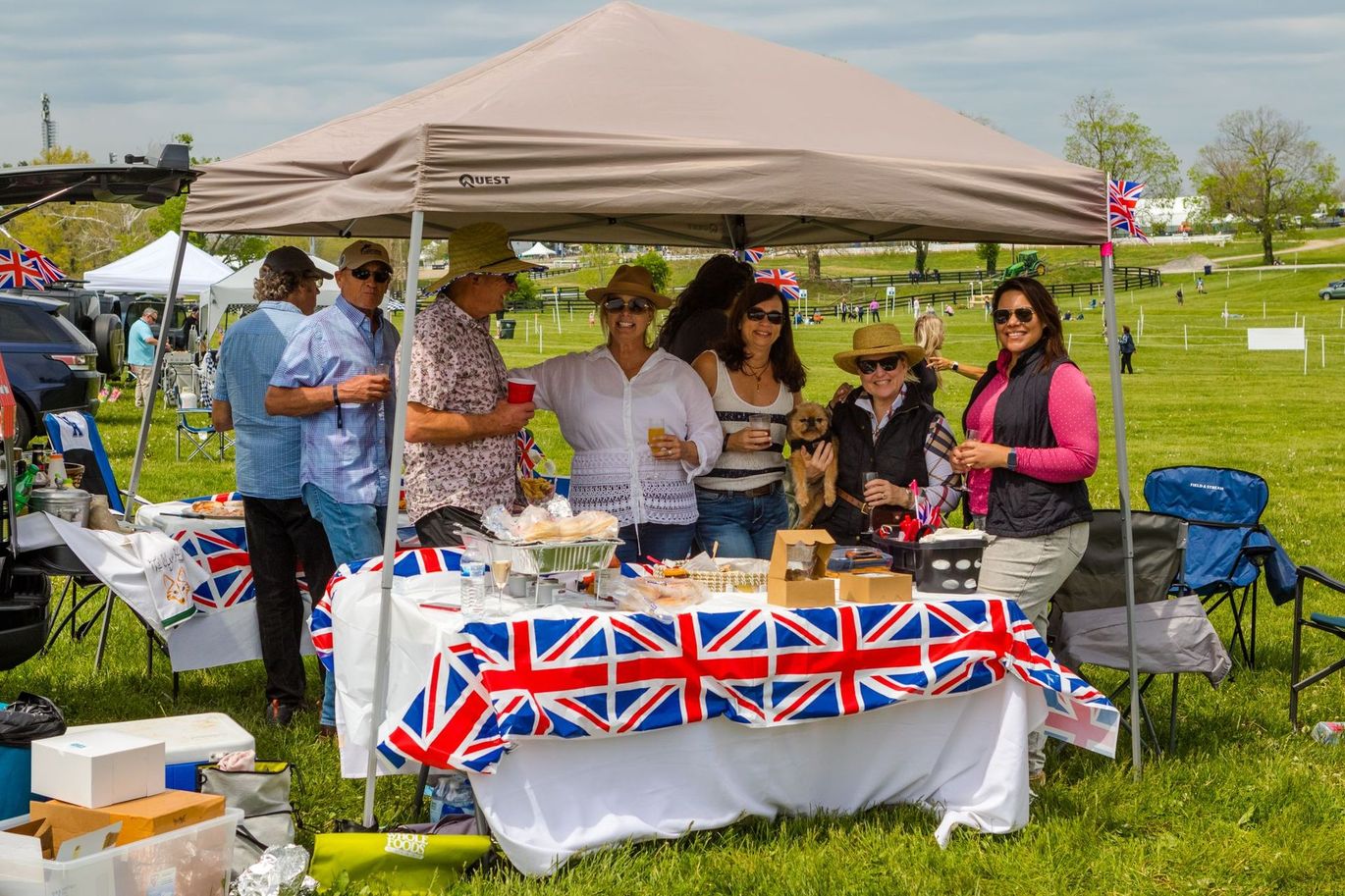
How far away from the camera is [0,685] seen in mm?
5840

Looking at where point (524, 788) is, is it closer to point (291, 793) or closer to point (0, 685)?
point (291, 793)

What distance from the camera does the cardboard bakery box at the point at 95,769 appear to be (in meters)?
3.43

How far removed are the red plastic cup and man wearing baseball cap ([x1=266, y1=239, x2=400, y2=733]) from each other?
0.60 m

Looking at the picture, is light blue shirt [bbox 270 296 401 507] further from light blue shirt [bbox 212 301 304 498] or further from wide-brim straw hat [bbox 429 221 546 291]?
wide-brim straw hat [bbox 429 221 546 291]

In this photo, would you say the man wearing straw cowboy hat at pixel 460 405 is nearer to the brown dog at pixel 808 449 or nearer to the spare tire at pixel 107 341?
the brown dog at pixel 808 449

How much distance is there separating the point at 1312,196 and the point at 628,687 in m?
88.1

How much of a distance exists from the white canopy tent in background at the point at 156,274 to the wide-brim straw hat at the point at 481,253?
19.7m

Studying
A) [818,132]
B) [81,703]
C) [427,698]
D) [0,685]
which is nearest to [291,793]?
[427,698]

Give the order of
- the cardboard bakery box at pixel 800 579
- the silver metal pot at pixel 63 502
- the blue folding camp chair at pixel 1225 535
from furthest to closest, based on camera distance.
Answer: the blue folding camp chair at pixel 1225 535
the silver metal pot at pixel 63 502
the cardboard bakery box at pixel 800 579

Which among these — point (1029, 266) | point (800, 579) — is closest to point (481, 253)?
point (800, 579)

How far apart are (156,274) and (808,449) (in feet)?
73.8

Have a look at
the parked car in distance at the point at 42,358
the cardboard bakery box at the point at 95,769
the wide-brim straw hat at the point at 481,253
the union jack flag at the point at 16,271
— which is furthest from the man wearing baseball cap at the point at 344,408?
the union jack flag at the point at 16,271

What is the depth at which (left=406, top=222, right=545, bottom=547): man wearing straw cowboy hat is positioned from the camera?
4.43 m

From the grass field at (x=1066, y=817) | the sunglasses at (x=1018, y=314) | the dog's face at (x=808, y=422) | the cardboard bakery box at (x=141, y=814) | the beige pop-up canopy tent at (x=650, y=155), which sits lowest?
the grass field at (x=1066, y=817)
